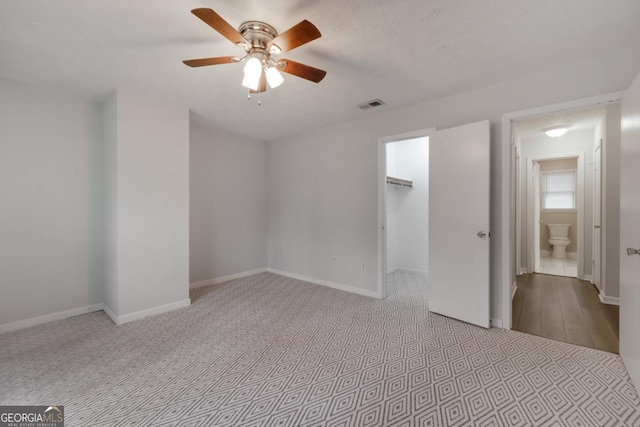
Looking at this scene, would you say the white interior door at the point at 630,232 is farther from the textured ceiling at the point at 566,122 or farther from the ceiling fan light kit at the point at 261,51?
the ceiling fan light kit at the point at 261,51

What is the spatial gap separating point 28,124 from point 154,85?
1379mm

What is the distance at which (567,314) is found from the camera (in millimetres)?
3051

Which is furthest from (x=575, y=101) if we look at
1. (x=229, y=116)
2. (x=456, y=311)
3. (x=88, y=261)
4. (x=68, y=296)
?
(x=68, y=296)

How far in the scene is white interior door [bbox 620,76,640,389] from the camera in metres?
1.74

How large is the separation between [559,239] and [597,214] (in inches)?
115

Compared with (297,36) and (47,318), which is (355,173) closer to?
(297,36)

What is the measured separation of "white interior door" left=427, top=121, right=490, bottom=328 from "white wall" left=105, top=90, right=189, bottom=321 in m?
3.02

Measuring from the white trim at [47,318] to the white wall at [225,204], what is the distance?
46.8 inches

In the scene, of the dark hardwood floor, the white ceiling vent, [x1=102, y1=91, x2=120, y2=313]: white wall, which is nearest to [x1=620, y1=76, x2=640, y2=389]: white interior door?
the dark hardwood floor

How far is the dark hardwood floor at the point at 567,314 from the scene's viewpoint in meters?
2.52

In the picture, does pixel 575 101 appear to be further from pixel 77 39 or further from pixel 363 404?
pixel 77 39

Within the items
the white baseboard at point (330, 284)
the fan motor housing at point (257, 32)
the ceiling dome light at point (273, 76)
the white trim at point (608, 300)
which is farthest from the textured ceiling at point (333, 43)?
the white trim at point (608, 300)

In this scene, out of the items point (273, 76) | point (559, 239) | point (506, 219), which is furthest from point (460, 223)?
point (559, 239)

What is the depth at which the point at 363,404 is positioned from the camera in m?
1.66
